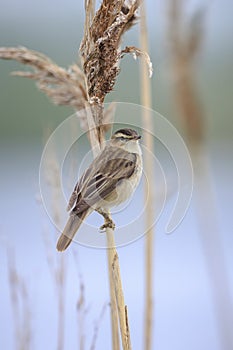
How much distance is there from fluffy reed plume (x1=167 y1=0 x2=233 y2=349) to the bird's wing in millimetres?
443

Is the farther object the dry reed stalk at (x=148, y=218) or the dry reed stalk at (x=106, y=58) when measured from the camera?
the dry reed stalk at (x=148, y=218)

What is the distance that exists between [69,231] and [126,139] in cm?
33

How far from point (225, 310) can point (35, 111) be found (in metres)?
8.40

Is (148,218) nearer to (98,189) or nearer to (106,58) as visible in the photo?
(98,189)

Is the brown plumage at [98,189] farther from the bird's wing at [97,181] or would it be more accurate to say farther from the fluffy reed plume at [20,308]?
the fluffy reed plume at [20,308]

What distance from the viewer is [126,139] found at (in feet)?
5.52

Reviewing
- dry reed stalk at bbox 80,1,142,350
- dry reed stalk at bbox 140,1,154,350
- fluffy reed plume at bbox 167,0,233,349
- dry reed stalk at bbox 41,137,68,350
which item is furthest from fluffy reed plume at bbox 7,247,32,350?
fluffy reed plume at bbox 167,0,233,349

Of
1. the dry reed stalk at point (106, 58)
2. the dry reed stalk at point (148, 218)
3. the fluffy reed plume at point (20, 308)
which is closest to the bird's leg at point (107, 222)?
the dry reed stalk at point (106, 58)

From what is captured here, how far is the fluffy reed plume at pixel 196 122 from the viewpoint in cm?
86

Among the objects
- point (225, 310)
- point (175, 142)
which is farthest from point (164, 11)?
point (175, 142)

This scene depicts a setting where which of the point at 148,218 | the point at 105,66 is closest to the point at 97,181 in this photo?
the point at 105,66

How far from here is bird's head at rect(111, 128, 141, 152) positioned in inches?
62.4

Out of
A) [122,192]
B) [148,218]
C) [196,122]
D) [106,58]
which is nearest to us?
[196,122]

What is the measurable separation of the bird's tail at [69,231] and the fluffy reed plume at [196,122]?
18.6 inches
